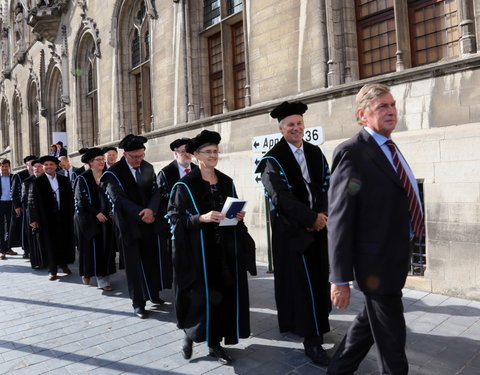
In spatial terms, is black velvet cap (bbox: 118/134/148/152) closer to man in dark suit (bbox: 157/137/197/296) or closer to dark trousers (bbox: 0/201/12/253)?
man in dark suit (bbox: 157/137/197/296)

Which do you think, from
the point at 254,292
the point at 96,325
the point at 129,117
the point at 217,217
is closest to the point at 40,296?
the point at 96,325

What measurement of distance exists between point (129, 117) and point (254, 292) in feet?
32.7

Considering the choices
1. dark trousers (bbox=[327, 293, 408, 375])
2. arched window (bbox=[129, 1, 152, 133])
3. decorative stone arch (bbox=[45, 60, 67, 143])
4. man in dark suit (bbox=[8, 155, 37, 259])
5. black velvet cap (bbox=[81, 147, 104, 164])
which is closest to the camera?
dark trousers (bbox=[327, 293, 408, 375])

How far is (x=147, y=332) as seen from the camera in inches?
181

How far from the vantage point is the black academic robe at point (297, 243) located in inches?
148

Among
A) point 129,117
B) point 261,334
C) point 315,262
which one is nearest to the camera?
point 315,262

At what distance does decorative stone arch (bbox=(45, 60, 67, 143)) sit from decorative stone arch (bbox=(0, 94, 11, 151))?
367 inches

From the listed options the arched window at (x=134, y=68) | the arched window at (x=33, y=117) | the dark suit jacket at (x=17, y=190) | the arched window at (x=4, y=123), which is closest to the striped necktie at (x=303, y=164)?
the dark suit jacket at (x=17, y=190)

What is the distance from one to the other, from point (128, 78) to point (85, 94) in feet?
14.8

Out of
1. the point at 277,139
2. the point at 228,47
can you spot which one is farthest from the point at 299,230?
the point at 228,47

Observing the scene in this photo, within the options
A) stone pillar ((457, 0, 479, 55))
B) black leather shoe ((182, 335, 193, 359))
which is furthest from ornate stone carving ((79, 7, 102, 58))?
black leather shoe ((182, 335, 193, 359))

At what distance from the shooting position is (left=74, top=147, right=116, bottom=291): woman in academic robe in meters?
6.75

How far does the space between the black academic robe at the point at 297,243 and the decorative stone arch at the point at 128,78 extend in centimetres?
1041

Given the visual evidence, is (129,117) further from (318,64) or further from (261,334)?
(261,334)
